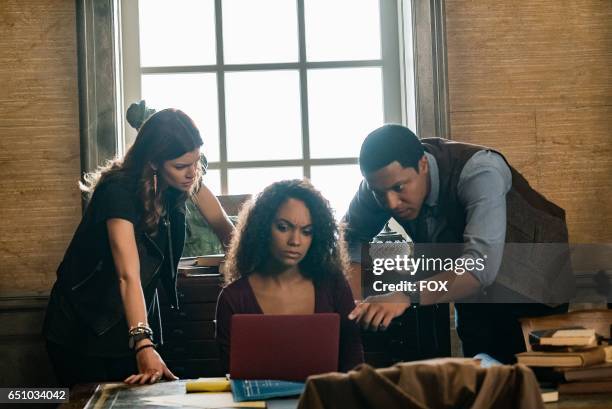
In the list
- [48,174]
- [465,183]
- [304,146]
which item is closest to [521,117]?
[304,146]

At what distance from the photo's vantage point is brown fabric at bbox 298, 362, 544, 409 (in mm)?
1291

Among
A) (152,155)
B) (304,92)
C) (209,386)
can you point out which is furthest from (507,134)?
(209,386)

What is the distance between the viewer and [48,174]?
12.5ft

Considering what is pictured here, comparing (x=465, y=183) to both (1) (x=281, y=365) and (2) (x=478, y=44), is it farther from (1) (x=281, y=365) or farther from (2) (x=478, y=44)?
(2) (x=478, y=44)

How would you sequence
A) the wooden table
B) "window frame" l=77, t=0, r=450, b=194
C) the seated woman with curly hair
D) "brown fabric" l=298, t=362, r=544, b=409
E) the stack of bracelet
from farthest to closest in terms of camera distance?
1. "window frame" l=77, t=0, r=450, b=194
2. the seated woman with curly hair
3. the stack of bracelet
4. the wooden table
5. "brown fabric" l=298, t=362, r=544, b=409

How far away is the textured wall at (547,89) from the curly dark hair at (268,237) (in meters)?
1.39

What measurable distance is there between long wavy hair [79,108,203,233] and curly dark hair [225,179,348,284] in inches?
10.4

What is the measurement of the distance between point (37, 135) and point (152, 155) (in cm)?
142

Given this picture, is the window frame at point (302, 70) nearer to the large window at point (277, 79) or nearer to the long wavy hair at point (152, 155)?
the large window at point (277, 79)

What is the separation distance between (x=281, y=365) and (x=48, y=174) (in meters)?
2.19

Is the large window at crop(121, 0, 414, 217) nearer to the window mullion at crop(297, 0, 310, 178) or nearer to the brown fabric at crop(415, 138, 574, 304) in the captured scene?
the window mullion at crop(297, 0, 310, 178)

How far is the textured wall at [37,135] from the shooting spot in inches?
150

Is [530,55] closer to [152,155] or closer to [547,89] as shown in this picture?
[547,89]

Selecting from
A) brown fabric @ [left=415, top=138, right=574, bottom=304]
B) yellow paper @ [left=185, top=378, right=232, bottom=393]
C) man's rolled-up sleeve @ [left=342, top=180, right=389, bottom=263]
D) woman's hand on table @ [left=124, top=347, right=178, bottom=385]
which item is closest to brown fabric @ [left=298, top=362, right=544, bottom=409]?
yellow paper @ [left=185, top=378, right=232, bottom=393]
